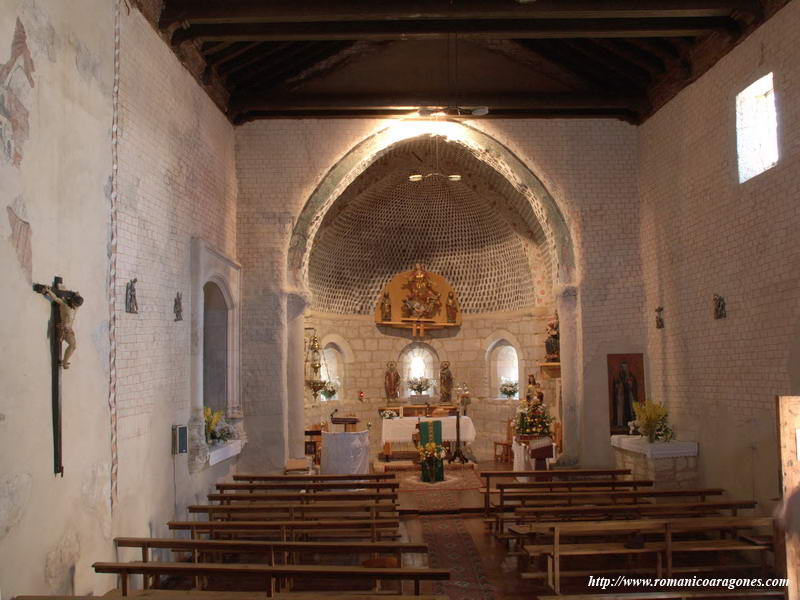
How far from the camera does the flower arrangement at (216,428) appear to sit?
1088cm

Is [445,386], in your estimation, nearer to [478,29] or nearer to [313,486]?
[313,486]

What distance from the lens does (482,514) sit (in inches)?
464

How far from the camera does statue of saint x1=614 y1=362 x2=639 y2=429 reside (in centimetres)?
1298

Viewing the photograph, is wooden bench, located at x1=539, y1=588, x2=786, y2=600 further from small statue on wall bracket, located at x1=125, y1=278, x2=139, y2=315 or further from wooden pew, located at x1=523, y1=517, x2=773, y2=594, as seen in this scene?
small statue on wall bracket, located at x1=125, y1=278, x2=139, y2=315

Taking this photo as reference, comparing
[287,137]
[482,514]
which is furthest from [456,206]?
[482,514]

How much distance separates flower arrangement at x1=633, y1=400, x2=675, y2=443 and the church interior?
0.08 metres

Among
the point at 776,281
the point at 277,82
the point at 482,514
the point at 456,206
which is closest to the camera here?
the point at 776,281

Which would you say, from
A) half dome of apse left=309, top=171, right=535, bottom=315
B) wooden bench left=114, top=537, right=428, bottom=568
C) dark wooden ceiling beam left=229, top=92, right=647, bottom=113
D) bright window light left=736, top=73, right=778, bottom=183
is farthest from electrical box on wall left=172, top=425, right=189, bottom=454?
half dome of apse left=309, top=171, right=535, bottom=315

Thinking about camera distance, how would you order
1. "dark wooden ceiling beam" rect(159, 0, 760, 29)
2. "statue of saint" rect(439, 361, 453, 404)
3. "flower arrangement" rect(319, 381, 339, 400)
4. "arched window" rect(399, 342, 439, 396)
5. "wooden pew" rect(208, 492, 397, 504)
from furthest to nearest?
"arched window" rect(399, 342, 439, 396), "statue of saint" rect(439, 361, 453, 404), "flower arrangement" rect(319, 381, 339, 400), "dark wooden ceiling beam" rect(159, 0, 760, 29), "wooden pew" rect(208, 492, 397, 504)

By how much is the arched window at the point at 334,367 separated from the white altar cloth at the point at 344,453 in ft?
20.9

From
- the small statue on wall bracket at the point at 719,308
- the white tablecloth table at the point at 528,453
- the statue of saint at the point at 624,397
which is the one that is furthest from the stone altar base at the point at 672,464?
the white tablecloth table at the point at 528,453

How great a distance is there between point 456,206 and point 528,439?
6.52 metres

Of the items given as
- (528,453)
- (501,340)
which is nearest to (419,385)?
(501,340)

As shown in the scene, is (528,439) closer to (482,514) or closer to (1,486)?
(482,514)
